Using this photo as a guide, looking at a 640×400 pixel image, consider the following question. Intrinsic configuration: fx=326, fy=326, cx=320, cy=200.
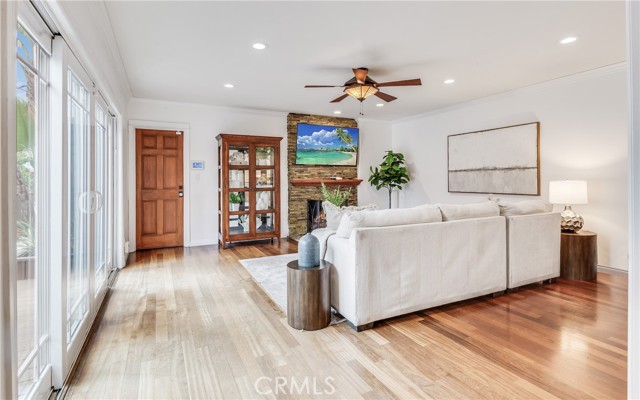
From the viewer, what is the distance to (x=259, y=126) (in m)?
6.14

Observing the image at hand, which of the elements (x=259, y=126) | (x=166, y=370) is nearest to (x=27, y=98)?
(x=166, y=370)

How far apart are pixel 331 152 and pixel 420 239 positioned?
434 centimetres

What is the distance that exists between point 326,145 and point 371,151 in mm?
1126

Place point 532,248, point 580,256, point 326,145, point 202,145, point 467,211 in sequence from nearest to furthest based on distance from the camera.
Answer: point 467,211 → point 532,248 → point 580,256 → point 202,145 → point 326,145

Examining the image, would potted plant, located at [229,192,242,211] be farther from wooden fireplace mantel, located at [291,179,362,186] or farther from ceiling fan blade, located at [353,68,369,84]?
ceiling fan blade, located at [353,68,369,84]

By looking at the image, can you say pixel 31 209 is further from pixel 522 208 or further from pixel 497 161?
pixel 497 161

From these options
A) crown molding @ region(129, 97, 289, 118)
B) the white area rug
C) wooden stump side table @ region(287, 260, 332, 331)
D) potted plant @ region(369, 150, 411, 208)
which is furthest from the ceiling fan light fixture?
potted plant @ region(369, 150, 411, 208)

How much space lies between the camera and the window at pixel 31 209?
151 centimetres

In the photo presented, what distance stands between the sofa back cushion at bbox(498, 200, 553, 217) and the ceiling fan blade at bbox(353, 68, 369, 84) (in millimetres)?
2000

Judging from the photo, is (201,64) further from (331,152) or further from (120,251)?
(331,152)

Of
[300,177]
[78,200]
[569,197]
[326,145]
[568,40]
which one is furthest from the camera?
[326,145]

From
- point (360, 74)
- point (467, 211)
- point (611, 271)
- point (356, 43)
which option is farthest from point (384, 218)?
point (611, 271)

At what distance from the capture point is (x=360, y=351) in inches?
85.3

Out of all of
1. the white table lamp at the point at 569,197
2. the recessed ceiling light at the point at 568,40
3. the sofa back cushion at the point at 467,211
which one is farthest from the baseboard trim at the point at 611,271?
the recessed ceiling light at the point at 568,40
